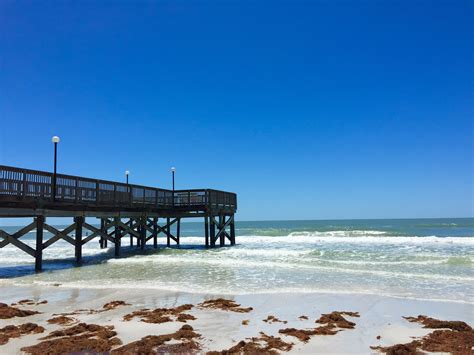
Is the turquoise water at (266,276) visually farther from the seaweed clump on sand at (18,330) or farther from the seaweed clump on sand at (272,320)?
the seaweed clump on sand at (18,330)

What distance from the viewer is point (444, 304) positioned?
9.66m

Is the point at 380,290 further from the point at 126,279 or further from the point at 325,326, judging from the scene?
the point at 126,279

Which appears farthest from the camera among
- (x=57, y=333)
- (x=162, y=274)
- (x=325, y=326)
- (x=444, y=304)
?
(x=162, y=274)

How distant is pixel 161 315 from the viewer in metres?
8.21

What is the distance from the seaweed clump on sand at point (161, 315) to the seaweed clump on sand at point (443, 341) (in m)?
3.88

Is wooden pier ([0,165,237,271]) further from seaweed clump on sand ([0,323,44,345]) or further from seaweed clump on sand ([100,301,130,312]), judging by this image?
seaweed clump on sand ([0,323,44,345])

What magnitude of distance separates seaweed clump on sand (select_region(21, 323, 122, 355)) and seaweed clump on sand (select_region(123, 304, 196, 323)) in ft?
2.95

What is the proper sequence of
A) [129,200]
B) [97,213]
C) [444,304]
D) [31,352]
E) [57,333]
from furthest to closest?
[129,200], [97,213], [444,304], [57,333], [31,352]

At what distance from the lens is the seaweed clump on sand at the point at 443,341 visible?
19.6ft

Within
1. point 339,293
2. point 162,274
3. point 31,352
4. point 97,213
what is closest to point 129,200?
point 97,213

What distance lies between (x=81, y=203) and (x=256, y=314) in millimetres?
12682

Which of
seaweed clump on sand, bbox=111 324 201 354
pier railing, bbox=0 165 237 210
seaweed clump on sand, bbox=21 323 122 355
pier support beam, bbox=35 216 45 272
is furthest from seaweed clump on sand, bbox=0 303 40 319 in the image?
pier support beam, bbox=35 216 45 272

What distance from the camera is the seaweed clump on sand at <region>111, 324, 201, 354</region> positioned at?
5.89m

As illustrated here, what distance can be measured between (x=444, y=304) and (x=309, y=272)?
6.56 metres
